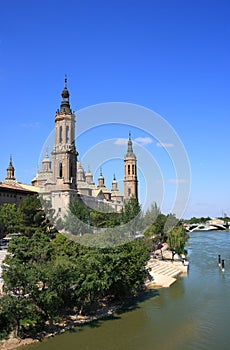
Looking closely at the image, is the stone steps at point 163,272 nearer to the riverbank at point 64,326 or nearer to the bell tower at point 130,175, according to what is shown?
the riverbank at point 64,326

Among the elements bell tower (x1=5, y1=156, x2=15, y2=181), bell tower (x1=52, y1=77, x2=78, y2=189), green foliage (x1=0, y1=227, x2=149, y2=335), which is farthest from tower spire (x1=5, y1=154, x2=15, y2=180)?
green foliage (x1=0, y1=227, x2=149, y2=335)

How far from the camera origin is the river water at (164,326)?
51.3 feet

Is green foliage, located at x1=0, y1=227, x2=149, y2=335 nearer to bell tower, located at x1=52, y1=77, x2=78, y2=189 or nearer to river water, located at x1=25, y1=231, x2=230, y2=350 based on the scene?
river water, located at x1=25, y1=231, x2=230, y2=350

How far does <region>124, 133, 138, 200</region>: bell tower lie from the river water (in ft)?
155

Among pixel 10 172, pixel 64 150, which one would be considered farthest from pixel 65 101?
pixel 10 172

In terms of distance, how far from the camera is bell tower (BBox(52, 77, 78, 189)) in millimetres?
47094

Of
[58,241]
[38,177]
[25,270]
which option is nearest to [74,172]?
[38,177]

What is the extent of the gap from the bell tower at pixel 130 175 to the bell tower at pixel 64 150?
25.4 metres

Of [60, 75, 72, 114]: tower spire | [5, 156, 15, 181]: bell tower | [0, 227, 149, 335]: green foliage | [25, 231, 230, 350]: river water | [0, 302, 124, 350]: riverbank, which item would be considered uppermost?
[60, 75, 72, 114]: tower spire

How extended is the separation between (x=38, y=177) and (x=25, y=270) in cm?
4708

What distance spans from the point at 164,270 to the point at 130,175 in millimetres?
41847

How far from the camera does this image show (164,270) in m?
31.7

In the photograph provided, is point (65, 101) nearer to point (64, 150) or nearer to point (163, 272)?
point (64, 150)

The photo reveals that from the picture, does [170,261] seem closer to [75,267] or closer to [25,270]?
[75,267]
